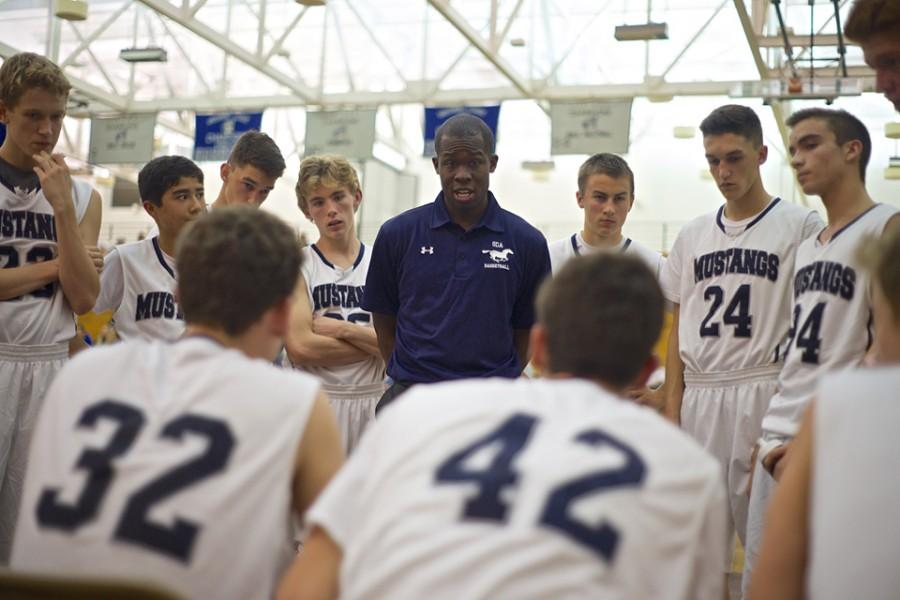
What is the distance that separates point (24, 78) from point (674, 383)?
3.18m

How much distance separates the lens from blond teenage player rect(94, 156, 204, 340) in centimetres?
466

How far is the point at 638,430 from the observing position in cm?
176

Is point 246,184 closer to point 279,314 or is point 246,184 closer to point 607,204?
point 607,204

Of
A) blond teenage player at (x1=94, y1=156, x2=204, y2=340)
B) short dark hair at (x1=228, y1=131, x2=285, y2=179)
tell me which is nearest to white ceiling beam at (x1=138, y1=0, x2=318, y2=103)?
short dark hair at (x1=228, y1=131, x2=285, y2=179)

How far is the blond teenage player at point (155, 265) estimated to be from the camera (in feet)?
15.3

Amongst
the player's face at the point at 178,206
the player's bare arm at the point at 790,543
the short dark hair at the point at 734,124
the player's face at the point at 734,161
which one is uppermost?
the short dark hair at the point at 734,124

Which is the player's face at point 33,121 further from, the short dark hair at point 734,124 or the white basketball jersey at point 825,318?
the white basketball jersey at point 825,318

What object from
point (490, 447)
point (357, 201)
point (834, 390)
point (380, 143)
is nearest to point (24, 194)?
point (357, 201)

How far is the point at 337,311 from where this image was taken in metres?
5.04

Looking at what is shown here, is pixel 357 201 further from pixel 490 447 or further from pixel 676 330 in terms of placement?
pixel 490 447

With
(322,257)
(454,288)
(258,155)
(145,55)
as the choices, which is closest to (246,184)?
(258,155)

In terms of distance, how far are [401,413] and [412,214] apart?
2727 mm

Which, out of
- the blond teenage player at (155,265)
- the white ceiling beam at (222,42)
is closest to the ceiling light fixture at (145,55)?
the white ceiling beam at (222,42)

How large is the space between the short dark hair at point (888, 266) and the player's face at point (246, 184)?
3.43m
